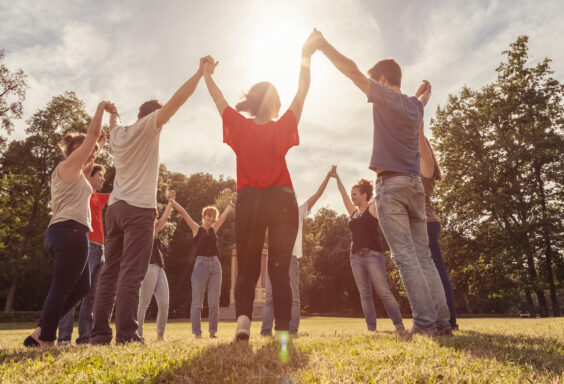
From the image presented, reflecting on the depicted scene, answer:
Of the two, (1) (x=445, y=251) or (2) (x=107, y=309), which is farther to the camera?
(1) (x=445, y=251)

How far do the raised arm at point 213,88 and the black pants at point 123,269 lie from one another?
155 centimetres

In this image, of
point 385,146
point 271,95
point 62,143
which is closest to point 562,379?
point 385,146

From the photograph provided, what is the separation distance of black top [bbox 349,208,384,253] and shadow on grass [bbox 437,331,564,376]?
11.6 ft

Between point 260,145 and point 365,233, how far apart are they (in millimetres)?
4524

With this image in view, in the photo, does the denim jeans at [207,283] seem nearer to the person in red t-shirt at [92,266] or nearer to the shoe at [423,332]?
the person in red t-shirt at [92,266]

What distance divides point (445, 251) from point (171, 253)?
26523 millimetres

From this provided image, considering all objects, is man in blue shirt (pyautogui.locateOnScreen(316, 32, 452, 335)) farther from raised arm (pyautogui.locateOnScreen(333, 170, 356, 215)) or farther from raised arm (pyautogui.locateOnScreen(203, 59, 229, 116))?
raised arm (pyautogui.locateOnScreen(333, 170, 356, 215))

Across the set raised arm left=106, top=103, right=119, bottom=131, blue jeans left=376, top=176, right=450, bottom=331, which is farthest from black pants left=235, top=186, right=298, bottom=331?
raised arm left=106, top=103, right=119, bottom=131

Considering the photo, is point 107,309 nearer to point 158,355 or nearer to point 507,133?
point 158,355

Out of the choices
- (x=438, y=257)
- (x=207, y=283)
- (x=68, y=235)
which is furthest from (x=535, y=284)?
(x=68, y=235)

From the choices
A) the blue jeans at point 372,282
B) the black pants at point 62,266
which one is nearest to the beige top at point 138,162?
the black pants at point 62,266

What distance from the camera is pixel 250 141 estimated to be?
397 centimetres

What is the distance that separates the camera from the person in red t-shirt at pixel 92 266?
596cm

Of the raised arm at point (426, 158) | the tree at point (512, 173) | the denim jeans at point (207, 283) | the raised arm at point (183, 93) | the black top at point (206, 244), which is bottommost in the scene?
the denim jeans at point (207, 283)
